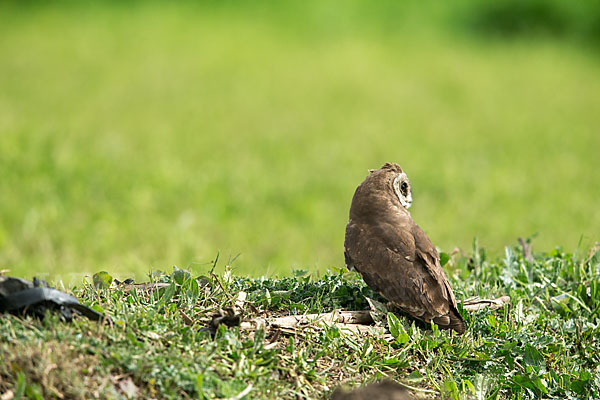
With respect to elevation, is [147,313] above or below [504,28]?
below

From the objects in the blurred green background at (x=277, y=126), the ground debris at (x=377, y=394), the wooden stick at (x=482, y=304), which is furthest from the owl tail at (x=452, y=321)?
the blurred green background at (x=277, y=126)

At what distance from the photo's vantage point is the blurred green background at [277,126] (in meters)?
7.39

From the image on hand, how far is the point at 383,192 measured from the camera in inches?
128

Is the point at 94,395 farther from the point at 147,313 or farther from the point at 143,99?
the point at 143,99

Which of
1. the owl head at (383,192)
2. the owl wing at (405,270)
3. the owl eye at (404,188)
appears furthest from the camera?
the owl eye at (404,188)

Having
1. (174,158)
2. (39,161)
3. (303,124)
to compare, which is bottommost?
(39,161)

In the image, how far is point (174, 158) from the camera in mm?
9664

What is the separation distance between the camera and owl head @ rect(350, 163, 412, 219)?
324cm

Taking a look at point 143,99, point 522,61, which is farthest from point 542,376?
point 522,61

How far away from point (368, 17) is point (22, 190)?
1136cm

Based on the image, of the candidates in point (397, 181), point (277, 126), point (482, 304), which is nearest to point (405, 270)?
point (397, 181)

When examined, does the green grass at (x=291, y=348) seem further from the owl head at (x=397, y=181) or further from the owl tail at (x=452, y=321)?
the owl head at (x=397, y=181)

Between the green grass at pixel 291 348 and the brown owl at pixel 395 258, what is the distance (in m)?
0.11

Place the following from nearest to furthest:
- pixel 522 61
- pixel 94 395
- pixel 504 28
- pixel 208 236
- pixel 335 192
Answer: pixel 94 395
pixel 208 236
pixel 335 192
pixel 522 61
pixel 504 28
